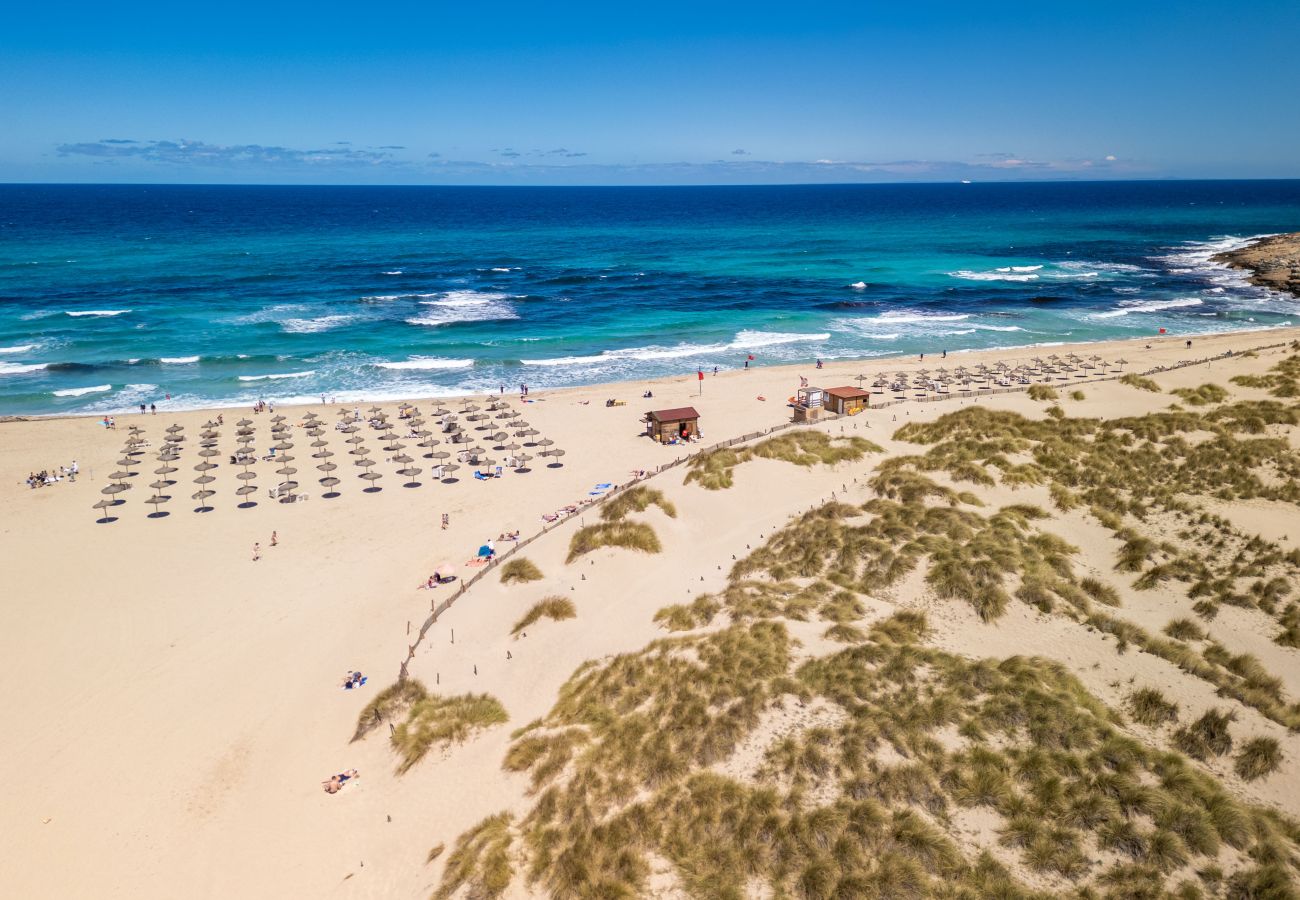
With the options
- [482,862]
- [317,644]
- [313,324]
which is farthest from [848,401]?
[313,324]

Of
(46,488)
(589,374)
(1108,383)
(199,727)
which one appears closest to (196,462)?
(46,488)

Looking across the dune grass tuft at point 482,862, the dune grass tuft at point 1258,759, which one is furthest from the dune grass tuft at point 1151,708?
the dune grass tuft at point 482,862

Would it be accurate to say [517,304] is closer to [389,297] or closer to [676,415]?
[389,297]

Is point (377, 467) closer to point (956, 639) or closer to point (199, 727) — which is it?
point (199, 727)

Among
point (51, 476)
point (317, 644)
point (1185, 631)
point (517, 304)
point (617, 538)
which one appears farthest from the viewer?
point (517, 304)

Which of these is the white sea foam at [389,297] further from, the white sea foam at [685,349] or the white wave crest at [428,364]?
the white sea foam at [685,349]

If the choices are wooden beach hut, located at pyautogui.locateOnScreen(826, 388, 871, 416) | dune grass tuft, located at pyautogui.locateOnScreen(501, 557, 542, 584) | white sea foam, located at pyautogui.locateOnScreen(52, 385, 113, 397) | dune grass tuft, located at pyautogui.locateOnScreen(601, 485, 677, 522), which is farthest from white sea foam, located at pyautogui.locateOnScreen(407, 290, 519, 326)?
dune grass tuft, located at pyautogui.locateOnScreen(501, 557, 542, 584)
